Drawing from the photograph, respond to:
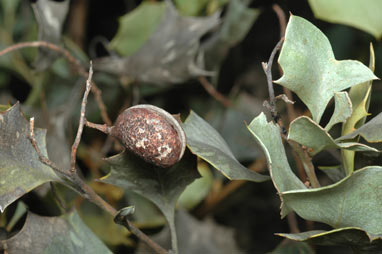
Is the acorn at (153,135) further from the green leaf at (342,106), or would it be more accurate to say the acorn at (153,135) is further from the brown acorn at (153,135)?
the green leaf at (342,106)

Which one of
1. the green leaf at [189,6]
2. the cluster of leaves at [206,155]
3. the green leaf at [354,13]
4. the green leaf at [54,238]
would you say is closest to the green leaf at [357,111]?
the cluster of leaves at [206,155]

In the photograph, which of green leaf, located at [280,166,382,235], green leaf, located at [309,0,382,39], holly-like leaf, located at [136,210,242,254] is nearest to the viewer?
green leaf, located at [280,166,382,235]

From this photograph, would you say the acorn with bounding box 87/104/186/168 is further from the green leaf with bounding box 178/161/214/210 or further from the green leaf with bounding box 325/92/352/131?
the green leaf with bounding box 178/161/214/210

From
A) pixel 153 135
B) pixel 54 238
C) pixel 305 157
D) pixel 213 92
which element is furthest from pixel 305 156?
pixel 213 92

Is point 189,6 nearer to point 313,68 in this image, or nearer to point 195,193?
point 195,193

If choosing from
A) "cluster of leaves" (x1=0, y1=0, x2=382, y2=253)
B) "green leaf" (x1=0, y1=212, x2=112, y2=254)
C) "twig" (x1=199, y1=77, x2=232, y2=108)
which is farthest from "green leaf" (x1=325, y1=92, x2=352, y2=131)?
"twig" (x1=199, y1=77, x2=232, y2=108)
